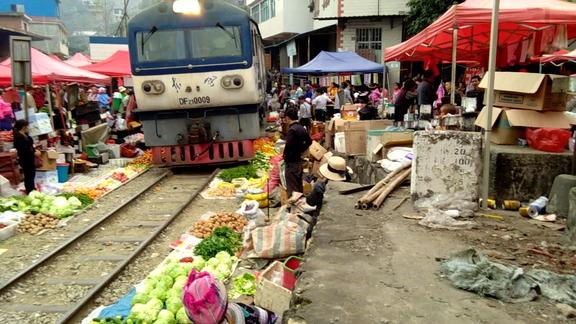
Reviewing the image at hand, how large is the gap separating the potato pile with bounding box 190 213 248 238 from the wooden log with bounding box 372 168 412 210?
2157 mm

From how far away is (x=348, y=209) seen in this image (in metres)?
5.62

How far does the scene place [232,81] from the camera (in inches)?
408

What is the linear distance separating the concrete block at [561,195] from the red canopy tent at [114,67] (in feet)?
53.0

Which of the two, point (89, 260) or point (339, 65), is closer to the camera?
point (89, 260)

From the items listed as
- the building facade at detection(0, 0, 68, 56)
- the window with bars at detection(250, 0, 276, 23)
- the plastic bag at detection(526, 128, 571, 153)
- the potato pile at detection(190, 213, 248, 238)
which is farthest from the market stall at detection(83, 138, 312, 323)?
the building facade at detection(0, 0, 68, 56)

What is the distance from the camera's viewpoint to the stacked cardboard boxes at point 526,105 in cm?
619

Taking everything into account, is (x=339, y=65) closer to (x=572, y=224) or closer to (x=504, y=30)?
(x=504, y=30)

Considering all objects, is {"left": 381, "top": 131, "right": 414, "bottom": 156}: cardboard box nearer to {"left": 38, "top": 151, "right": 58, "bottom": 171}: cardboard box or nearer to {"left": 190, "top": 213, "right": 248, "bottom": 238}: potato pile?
{"left": 190, "top": 213, "right": 248, "bottom": 238}: potato pile

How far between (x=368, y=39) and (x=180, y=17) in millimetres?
15734

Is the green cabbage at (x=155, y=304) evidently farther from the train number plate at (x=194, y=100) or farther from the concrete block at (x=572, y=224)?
the train number plate at (x=194, y=100)

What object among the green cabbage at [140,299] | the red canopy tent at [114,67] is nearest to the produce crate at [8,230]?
the green cabbage at [140,299]

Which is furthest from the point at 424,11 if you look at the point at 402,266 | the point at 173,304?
the point at 173,304

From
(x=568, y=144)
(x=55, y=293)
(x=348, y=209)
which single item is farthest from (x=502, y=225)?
(x=55, y=293)

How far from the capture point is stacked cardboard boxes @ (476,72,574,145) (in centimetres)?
619
